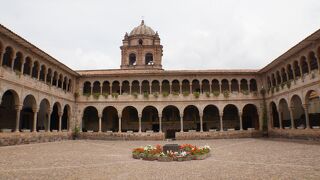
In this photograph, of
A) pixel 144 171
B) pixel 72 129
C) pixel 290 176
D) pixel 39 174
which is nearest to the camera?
pixel 290 176

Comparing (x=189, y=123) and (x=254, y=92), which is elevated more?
(x=254, y=92)

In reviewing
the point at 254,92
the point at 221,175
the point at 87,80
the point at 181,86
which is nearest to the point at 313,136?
the point at 254,92

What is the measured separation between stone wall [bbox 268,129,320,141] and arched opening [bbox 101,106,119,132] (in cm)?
1874

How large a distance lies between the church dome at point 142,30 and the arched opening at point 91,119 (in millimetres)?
14178

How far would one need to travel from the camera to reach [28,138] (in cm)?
2116

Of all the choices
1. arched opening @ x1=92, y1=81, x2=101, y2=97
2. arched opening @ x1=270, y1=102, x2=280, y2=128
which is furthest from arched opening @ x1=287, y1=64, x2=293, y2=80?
arched opening @ x1=92, y1=81, x2=101, y2=97

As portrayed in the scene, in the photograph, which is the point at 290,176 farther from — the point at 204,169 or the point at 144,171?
the point at 144,171

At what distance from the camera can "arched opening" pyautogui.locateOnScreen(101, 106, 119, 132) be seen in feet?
108

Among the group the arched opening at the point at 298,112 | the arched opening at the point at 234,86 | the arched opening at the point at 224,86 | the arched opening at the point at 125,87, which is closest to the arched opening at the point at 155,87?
the arched opening at the point at 125,87

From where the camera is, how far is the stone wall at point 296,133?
21.0m

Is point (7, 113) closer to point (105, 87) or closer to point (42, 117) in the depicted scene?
point (42, 117)

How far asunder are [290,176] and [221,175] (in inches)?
79.9

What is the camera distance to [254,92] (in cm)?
3028

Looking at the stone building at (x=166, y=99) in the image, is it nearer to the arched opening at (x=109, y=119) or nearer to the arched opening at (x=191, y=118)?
the arched opening at (x=109, y=119)
